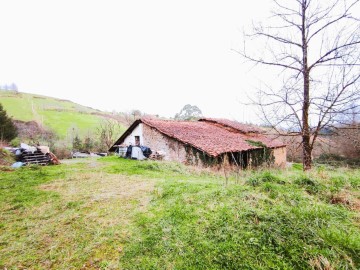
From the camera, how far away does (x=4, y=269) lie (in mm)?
2396

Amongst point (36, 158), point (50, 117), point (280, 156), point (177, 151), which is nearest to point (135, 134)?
point (177, 151)

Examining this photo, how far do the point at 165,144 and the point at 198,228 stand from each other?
11.0 meters

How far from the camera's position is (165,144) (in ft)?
45.0

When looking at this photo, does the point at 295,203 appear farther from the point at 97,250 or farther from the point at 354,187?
the point at 97,250

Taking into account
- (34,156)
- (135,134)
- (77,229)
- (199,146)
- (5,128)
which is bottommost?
(77,229)

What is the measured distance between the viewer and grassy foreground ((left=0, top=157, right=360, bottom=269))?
220cm

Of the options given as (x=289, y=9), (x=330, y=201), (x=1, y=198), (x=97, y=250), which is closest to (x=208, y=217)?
(x=97, y=250)

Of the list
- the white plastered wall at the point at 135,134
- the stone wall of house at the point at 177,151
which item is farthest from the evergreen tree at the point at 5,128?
the stone wall of house at the point at 177,151

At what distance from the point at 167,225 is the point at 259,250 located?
1.37m

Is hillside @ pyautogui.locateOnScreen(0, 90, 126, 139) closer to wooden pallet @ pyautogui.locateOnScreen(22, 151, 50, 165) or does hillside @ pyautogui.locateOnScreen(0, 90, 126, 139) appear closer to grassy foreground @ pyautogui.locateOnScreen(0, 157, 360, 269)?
wooden pallet @ pyautogui.locateOnScreen(22, 151, 50, 165)

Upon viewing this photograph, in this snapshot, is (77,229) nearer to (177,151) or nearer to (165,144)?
(177,151)

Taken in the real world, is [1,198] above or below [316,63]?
below

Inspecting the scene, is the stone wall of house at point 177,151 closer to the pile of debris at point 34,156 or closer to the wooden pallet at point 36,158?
the pile of debris at point 34,156

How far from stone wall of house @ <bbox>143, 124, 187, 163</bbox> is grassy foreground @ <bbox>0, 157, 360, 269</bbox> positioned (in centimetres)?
827
